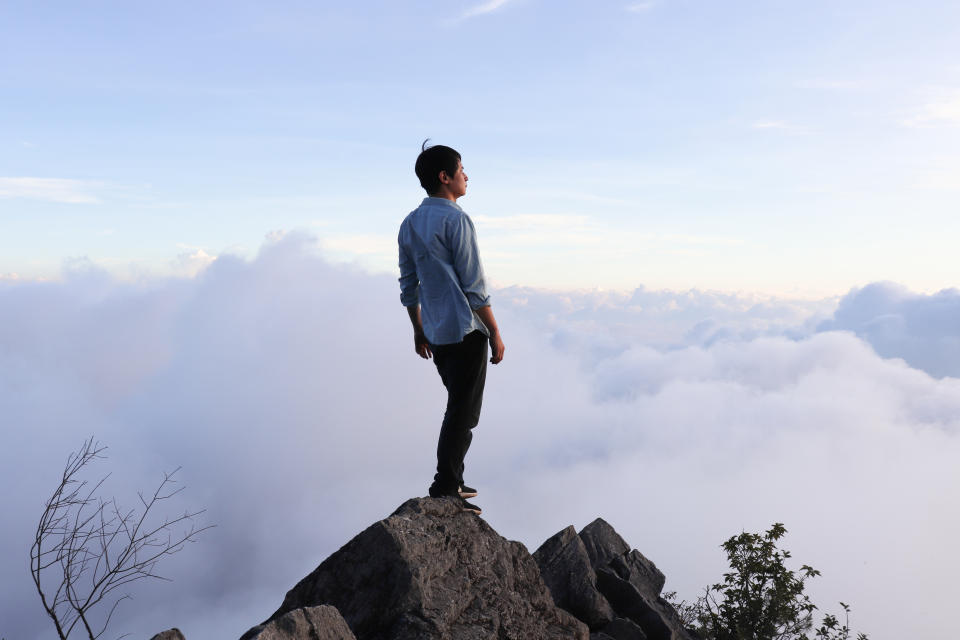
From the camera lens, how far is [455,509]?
24.0 ft

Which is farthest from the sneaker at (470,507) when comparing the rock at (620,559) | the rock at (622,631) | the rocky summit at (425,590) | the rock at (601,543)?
the rock at (601,543)

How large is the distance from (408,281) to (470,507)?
2304mm

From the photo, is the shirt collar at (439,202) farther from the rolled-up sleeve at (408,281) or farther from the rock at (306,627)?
the rock at (306,627)

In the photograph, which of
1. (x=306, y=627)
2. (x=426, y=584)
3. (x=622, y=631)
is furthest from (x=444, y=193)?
(x=622, y=631)

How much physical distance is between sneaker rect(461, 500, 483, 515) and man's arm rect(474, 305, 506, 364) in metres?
1.52

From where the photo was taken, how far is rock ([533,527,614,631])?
9023 mm

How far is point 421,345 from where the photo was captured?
7.45 m

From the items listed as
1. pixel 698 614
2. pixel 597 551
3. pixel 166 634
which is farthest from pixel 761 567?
pixel 166 634

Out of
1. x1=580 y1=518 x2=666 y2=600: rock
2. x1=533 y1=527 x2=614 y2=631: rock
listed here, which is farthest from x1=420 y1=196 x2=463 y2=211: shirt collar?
x1=580 y1=518 x2=666 y2=600: rock

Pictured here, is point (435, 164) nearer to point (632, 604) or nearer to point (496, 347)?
point (496, 347)

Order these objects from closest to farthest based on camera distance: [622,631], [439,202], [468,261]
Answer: [468,261] < [439,202] < [622,631]

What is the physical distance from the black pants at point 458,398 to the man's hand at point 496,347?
98 millimetres

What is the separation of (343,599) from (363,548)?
0.44m

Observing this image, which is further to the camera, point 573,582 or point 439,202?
point 573,582
